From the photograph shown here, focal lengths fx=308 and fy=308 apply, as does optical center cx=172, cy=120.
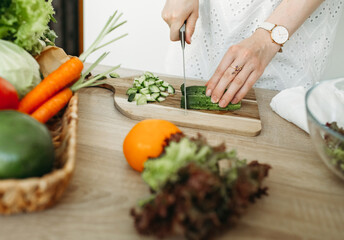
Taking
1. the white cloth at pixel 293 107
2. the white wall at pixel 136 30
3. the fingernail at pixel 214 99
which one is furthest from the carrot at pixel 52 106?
the white wall at pixel 136 30

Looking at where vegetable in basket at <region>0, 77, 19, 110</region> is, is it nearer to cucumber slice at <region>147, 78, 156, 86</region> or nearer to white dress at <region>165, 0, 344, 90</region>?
cucumber slice at <region>147, 78, 156, 86</region>

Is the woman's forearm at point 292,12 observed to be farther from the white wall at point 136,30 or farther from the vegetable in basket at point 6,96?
the white wall at point 136,30

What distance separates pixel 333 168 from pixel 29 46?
0.91m

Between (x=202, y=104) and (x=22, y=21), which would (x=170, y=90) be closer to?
(x=202, y=104)

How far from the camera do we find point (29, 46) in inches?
36.5

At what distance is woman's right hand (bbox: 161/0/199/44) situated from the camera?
132cm

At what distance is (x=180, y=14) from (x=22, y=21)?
651 millimetres

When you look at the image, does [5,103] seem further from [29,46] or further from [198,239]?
[198,239]

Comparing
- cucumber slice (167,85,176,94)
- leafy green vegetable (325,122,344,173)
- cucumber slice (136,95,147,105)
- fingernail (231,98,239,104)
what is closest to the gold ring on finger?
fingernail (231,98,239,104)

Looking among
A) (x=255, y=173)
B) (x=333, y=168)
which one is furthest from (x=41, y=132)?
(x=333, y=168)

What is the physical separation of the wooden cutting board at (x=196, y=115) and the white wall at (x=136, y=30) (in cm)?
225

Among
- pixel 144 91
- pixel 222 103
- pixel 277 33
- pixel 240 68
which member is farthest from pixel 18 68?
pixel 277 33

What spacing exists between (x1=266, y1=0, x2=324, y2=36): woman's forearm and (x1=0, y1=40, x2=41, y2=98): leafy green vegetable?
37.7 inches

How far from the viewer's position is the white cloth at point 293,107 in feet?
3.51
